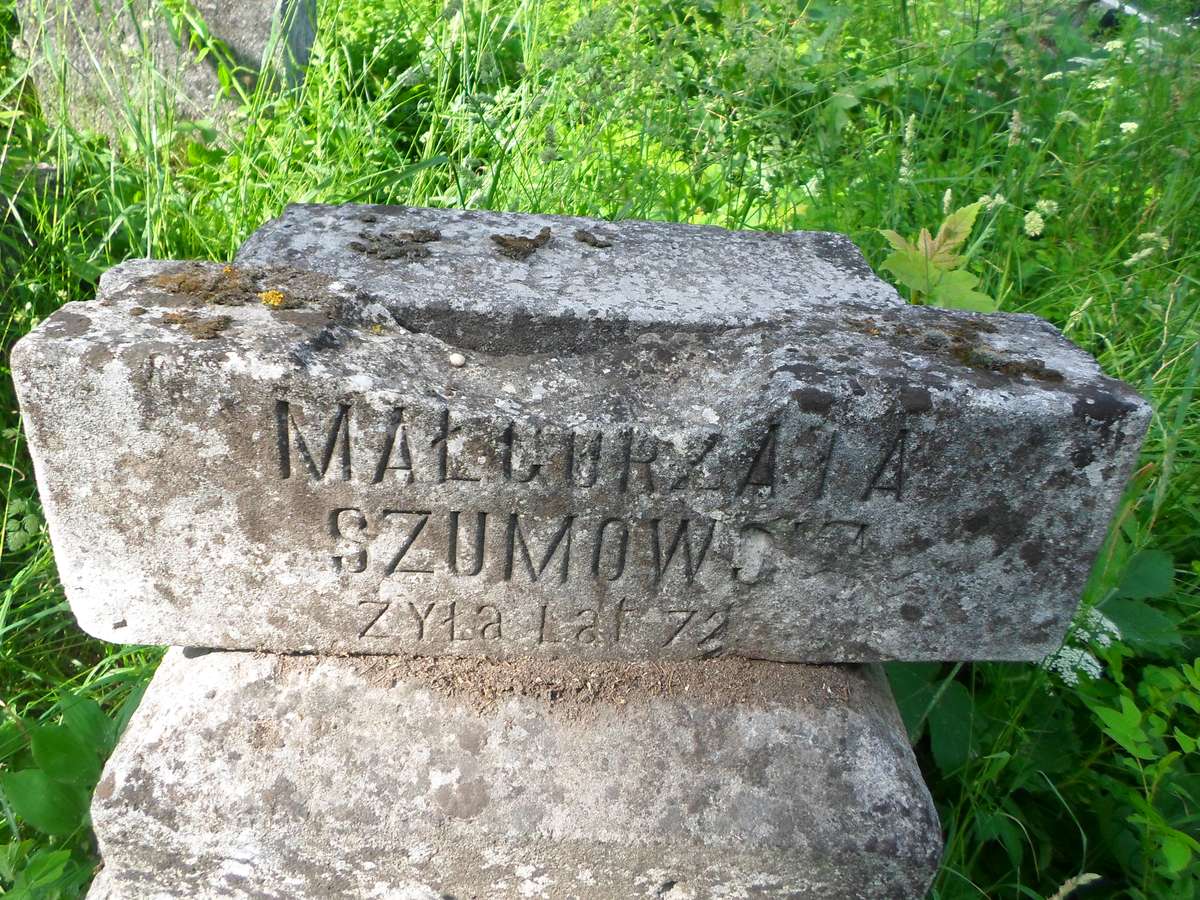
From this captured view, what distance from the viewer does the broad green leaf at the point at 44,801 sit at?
1.65 metres

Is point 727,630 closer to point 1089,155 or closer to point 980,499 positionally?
point 980,499

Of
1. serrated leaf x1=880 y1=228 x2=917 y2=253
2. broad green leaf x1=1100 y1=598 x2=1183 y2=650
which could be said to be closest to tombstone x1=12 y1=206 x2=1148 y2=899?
serrated leaf x1=880 y1=228 x2=917 y2=253

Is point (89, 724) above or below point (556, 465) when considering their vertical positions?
below

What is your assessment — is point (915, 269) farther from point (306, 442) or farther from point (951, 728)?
point (306, 442)

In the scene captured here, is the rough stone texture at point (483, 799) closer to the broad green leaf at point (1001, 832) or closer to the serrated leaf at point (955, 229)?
the broad green leaf at point (1001, 832)

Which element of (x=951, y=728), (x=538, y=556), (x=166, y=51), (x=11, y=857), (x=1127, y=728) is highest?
(x=166, y=51)

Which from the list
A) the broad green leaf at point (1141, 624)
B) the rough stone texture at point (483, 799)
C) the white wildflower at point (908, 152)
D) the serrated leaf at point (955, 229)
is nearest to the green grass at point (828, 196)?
the broad green leaf at point (1141, 624)

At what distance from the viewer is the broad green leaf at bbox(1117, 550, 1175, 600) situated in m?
2.00

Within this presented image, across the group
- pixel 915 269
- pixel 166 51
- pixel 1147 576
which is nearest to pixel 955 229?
pixel 915 269

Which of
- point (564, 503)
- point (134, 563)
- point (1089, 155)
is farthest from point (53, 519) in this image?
point (1089, 155)

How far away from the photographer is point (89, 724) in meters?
1.76

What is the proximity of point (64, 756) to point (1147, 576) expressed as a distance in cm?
213

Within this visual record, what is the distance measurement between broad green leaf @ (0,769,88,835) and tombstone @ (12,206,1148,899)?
201mm

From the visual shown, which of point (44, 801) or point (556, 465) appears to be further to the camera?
point (44, 801)
